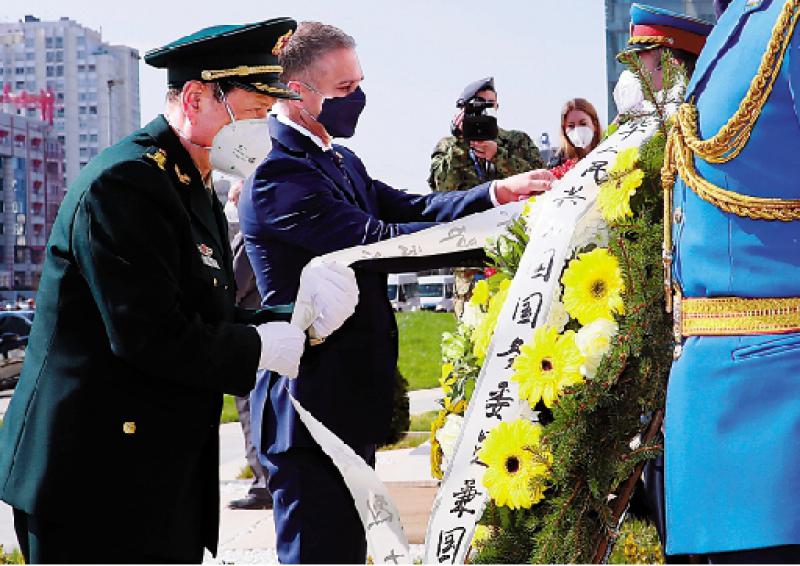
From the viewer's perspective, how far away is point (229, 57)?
3.27 meters

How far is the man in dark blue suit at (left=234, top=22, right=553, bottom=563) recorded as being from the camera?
3955mm

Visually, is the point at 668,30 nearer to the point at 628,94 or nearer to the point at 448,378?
the point at 628,94

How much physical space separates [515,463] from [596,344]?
0.36 m

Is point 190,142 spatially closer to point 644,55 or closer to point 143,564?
point 143,564

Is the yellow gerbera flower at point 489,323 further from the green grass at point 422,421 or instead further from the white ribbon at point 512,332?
the green grass at point 422,421

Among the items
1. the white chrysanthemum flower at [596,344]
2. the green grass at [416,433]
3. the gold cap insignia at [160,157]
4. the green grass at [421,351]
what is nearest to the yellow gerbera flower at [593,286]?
the white chrysanthemum flower at [596,344]

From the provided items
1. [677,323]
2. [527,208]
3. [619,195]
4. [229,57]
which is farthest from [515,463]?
[229,57]

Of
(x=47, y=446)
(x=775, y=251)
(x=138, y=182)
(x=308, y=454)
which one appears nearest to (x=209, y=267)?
(x=138, y=182)

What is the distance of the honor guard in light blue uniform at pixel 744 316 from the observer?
8.21ft

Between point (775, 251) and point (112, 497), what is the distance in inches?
60.3

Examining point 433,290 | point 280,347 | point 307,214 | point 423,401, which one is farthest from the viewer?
point 433,290

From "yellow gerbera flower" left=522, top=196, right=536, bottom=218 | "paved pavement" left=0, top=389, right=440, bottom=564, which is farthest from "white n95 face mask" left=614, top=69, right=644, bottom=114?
"paved pavement" left=0, top=389, right=440, bottom=564

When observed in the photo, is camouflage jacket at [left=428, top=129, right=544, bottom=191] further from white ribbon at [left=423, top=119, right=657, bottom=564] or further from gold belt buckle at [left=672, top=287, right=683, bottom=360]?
gold belt buckle at [left=672, top=287, right=683, bottom=360]

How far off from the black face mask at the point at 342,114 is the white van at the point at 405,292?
4941cm
